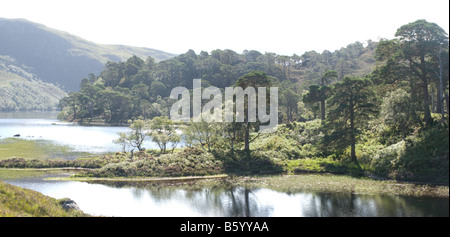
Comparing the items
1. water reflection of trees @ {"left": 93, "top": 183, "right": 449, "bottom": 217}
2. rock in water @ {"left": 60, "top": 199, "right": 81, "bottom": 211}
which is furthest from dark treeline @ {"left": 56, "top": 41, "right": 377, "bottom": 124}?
rock in water @ {"left": 60, "top": 199, "right": 81, "bottom": 211}

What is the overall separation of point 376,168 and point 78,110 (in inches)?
5836

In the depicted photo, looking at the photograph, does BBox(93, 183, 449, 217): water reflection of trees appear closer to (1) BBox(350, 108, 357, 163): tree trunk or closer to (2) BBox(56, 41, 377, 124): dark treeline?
(1) BBox(350, 108, 357, 163): tree trunk

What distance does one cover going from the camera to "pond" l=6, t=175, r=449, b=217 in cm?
2645

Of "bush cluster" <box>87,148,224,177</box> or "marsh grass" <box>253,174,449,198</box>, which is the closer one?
"marsh grass" <box>253,174,449,198</box>

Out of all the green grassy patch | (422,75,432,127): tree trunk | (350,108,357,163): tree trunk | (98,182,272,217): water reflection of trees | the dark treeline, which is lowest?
(98,182,272,217): water reflection of trees

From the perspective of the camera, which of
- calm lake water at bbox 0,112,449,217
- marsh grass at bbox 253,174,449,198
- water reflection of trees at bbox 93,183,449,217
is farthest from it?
marsh grass at bbox 253,174,449,198

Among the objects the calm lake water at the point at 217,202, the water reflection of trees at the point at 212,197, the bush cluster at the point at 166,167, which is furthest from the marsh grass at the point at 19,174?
the water reflection of trees at the point at 212,197

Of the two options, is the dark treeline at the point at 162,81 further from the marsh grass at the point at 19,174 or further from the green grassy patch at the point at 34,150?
the marsh grass at the point at 19,174

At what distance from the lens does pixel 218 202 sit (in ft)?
104

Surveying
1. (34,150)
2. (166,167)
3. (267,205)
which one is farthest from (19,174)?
(267,205)

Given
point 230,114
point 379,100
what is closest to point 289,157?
point 230,114

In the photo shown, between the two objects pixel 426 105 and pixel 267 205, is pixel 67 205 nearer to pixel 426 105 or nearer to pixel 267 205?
pixel 267 205

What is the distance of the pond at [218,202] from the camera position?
26453 millimetres
